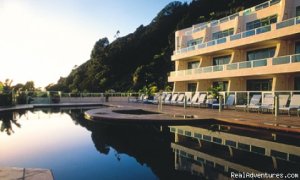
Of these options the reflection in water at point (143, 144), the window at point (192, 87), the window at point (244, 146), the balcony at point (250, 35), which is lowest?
the reflection in water at point (143, 144)

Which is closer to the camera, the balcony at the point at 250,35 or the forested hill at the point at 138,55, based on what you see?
the balcony at the point at 250,35

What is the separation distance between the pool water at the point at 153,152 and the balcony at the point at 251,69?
1016 centimetres

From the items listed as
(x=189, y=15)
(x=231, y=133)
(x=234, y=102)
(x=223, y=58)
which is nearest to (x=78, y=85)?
(x=189, y=15)

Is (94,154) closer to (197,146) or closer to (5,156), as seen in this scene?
(5,156)

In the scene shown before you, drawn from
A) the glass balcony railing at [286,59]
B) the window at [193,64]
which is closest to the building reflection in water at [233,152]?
the glass balcony railing at [286,59]

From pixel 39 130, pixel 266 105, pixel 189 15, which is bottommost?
pixel 39 130

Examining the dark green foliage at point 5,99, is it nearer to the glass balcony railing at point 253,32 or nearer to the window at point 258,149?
the glass balcony railing at point 253,32

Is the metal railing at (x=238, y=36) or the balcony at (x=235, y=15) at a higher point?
the balcony at (x=235, y=15)

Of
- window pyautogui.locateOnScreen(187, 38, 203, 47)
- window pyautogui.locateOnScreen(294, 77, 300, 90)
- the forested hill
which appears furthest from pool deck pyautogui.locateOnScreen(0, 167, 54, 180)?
the forested hill

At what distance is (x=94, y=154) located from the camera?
7633 millimetres

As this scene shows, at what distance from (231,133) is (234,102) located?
9074 millimetres

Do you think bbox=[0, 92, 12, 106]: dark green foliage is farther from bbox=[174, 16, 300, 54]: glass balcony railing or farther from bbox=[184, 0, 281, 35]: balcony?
bbox=[184, 0, 281, 35]: balcony

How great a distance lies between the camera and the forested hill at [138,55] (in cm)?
5709

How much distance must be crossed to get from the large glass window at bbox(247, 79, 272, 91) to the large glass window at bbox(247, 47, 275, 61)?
2066mm
